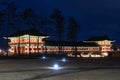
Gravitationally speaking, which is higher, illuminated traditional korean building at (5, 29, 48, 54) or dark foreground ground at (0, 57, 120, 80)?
illuminated traditional korean building at (5, 29, 48, 54)

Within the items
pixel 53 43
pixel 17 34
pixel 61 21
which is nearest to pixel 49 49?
pixel 53 43

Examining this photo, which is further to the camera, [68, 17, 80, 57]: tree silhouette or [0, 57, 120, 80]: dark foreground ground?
[68, 17, 80, 57]: tree silhouette

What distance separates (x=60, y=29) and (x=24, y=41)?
21.0m

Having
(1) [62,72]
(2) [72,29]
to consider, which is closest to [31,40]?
(2) [72,29]

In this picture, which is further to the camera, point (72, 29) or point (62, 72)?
point (72, 29)

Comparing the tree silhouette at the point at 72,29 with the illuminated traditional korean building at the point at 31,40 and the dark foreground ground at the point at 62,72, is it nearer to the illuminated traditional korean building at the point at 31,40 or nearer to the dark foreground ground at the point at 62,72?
the illuminated traditional korean building at the point at 31,40

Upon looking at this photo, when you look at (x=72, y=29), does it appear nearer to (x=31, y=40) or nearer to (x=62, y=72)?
(x=31, y=40)

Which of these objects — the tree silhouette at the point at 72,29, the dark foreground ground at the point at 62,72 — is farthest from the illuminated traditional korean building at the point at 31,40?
the dark foreground ground at the point at 62,72

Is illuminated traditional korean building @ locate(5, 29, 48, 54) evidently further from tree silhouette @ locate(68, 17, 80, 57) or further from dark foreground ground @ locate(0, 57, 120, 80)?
dark foreground ground @ locate(0, 57, 120, 80)

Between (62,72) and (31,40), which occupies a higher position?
(31,40)

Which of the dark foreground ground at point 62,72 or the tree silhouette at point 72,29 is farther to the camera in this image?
Result: the tree silhouette at point 72,29

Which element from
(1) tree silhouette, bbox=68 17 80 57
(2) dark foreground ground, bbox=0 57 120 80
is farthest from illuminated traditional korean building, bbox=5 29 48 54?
(2) dark foreground ground, bbox=0 57 120 80

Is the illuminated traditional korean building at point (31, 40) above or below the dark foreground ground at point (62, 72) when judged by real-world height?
above

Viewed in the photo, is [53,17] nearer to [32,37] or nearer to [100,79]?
[32,37]
